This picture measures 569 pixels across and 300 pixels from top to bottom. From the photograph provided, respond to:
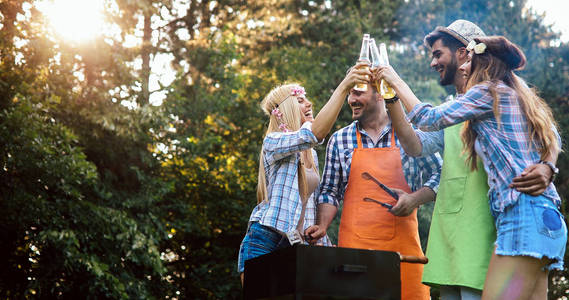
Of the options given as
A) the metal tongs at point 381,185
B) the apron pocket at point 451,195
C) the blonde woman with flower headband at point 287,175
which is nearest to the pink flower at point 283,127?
the blonde woman with flower headband at point 287,175

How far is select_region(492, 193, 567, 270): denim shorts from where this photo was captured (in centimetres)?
213

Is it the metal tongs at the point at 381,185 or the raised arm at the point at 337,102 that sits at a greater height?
the raised arm at the point at 337,102

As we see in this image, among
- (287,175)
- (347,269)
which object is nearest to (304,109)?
(287,175)

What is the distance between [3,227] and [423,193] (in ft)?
24.8

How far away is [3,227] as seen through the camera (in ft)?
29.5

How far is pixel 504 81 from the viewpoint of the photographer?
2449 mm

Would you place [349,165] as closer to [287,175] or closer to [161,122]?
[287,175]

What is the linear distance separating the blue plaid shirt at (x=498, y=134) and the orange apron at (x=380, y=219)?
0.78 m

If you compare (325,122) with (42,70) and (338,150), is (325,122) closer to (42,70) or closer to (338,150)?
(338,150)

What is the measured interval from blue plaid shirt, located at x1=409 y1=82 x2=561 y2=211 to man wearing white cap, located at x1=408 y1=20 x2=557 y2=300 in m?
0.06

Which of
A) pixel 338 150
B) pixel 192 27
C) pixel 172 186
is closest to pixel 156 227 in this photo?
pixel 172 186

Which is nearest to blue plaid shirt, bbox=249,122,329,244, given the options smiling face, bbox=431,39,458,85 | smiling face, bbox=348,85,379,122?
smiling face, bbox=348,85,379,122

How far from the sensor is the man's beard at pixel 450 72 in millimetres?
3117

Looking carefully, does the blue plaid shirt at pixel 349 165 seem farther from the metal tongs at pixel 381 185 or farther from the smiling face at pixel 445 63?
the smiling face at pixel 445 63
